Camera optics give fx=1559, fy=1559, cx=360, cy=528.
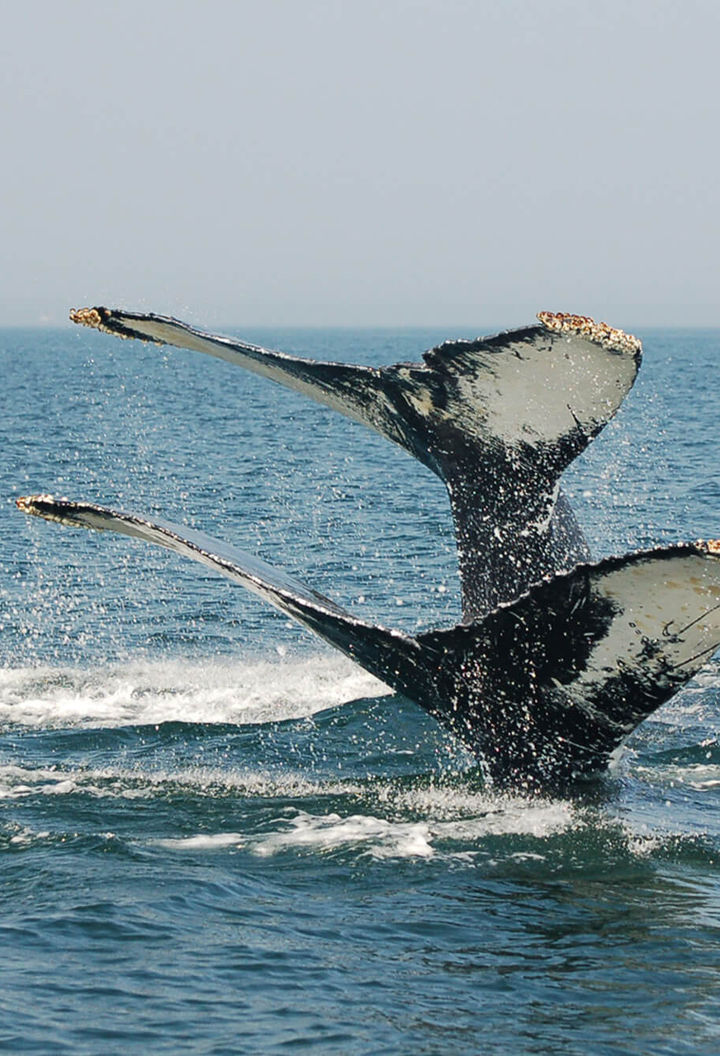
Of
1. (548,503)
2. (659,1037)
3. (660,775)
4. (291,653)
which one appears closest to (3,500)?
(291,653)

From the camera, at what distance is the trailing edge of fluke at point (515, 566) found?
6730 mm

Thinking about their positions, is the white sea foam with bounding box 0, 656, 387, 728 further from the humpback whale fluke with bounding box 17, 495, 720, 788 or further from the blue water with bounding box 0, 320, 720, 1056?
the humpback whale fluke with bounding box 17, 495, 720, 788

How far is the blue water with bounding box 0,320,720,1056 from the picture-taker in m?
7.00

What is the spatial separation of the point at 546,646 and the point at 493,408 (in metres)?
1.22

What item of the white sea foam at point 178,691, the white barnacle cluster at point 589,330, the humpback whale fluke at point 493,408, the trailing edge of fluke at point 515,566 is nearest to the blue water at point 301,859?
the white sea foam at point 178,691

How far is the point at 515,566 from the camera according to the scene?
8.33 metres

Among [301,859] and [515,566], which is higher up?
[515,566]

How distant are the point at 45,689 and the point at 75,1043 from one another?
22.7ft

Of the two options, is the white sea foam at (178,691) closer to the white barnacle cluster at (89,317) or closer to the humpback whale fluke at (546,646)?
the humpback whale fluke at (546,646)

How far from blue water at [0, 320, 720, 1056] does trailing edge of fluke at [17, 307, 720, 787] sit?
0.79m

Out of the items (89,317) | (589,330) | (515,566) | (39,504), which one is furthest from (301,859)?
(589,330)

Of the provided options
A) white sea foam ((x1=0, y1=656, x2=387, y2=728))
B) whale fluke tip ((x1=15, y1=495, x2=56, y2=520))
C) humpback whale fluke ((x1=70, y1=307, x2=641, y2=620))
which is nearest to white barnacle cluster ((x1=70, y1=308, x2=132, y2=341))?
humpback whale fluke ((x1=70, y1=307, x2=641, y2=620))

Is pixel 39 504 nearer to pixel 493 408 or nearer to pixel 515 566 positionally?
pixel 493 408

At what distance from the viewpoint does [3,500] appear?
1032 inches
